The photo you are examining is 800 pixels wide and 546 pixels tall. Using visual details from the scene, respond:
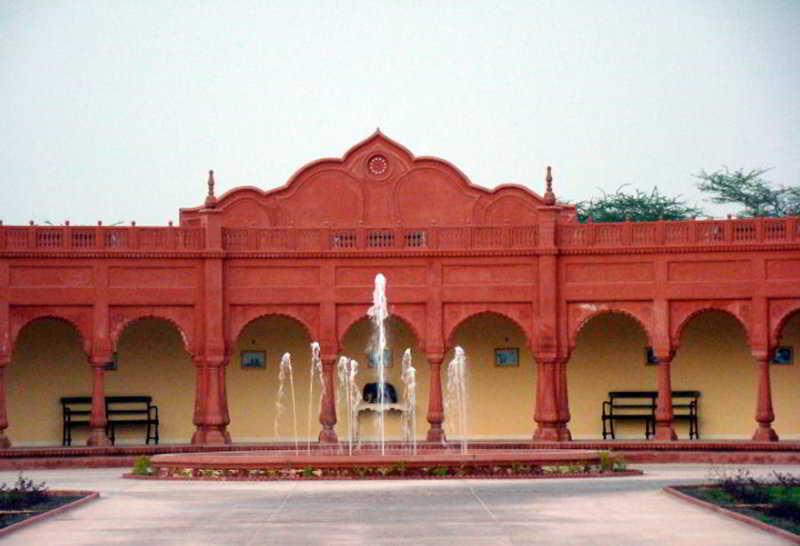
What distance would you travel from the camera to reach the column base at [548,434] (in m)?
36.0

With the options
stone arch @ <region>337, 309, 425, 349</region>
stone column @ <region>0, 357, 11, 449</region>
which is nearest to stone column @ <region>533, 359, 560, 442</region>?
stone arch @ <region>337, 309, 425, 349</region>

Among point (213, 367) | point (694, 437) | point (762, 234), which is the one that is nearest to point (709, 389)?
point (694, 437)

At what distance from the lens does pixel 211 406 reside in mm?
36219

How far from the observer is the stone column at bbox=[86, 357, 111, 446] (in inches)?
1407

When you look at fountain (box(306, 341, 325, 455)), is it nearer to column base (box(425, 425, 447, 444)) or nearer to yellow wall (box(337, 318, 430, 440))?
yellow wall (box(337, 318, 430, 440))

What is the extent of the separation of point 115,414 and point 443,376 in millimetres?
6902

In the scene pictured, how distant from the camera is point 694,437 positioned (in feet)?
124

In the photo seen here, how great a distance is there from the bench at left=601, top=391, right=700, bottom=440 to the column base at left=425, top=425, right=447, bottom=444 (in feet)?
12.1

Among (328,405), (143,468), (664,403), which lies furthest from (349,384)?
(143,468)

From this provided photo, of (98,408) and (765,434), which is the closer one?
(765,434)

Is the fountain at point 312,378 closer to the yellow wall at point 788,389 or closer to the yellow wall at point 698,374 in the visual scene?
the yellow wall at point 698,374

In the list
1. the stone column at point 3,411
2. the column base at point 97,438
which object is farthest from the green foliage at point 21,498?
the column base at point 97,438

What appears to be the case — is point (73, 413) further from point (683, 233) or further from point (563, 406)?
point (683, 233)

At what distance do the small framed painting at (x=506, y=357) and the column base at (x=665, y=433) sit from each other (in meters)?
3.94
